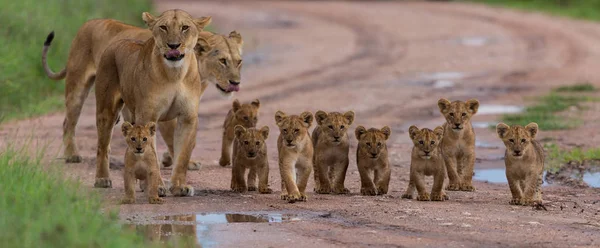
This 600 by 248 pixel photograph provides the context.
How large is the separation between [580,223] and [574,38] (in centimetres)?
1653

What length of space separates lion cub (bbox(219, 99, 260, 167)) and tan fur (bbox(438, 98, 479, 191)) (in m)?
1.77

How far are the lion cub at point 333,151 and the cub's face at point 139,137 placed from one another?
54.0 inches

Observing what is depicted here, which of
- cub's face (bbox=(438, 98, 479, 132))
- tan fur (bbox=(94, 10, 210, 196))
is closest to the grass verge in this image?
cub's face (bbox=(438, 98, 479, 132))

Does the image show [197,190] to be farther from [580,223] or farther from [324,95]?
[324,95]

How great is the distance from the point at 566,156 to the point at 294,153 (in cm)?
330

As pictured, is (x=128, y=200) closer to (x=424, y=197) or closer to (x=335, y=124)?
(x=335, y=124)

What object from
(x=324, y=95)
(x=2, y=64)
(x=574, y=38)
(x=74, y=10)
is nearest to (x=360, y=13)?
(x=574, y=38)

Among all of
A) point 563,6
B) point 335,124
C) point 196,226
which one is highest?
point 563,6

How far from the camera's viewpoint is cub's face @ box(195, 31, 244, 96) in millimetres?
10773

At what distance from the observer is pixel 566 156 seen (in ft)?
38.9

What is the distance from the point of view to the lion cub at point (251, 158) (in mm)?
9867

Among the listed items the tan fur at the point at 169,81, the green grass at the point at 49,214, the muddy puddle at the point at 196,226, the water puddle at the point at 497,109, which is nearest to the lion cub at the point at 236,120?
the tan fur at the point at 169,81

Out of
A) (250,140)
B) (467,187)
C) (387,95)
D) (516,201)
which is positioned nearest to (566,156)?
(467,187)

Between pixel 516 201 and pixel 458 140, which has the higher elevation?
pixel 458 140
